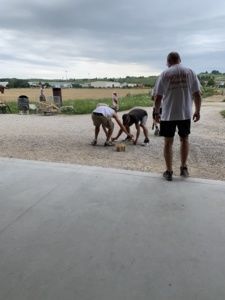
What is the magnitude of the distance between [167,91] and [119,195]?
150 cm

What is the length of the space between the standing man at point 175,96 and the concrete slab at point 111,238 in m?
0.64

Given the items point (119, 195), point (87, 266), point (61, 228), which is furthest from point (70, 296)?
point (119, 195)

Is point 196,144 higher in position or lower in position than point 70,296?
lower

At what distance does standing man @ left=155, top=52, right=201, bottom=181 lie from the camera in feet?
14.7

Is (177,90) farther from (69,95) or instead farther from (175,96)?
(69,95)

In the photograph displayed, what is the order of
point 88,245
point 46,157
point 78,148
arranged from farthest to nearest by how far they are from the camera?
point 78,148
point 46,157
point 88,245

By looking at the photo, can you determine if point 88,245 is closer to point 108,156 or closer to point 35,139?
point 108,156

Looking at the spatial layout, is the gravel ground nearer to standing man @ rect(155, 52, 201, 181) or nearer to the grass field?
standing man @ rect(155, 52, 201, 181)

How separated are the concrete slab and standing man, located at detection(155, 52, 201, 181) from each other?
0.64 metres

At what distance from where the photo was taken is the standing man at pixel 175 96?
14.7 feet

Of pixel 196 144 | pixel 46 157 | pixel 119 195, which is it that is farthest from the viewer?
pixel 196 144

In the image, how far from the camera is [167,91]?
15.0 feet

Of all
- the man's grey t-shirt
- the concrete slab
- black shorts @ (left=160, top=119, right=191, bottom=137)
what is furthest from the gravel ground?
the concrete slab

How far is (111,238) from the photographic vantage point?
115 inches
